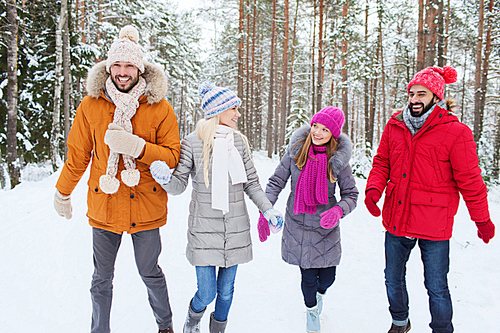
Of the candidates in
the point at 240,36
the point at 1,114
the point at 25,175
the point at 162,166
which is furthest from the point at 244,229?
the point at 240,36

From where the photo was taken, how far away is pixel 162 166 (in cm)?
243

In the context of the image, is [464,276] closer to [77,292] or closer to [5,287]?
[77,292]

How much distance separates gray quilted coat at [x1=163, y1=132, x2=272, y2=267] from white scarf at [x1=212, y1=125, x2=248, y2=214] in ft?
0.26

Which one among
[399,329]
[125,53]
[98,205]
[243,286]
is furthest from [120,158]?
[399,329]

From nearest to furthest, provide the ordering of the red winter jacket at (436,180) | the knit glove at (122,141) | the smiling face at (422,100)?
the knit glove at (122,141) < the red winter jacket at (436,180) < the smiling face at (422,100)

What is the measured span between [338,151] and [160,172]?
1827 millimetres

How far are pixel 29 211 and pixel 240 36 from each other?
13.7m

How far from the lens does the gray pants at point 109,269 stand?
2.58 meters

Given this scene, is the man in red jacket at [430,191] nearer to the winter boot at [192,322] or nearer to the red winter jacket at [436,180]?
the red winter jacket at [436,180]

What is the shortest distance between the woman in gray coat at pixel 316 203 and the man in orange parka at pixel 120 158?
1.16 meters

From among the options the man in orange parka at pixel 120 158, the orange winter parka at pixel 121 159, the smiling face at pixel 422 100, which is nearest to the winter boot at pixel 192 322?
the man in orange parka at pixel 120 158

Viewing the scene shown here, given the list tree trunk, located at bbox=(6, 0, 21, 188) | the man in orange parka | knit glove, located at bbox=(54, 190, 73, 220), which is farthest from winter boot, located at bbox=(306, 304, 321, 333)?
tree trunk, located at bbox=(6, 0, 21, 188)

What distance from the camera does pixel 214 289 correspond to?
2723 mm

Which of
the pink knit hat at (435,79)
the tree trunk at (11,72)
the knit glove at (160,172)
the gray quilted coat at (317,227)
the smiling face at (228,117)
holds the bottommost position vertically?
→ the gray quilted coat at (317,227)
